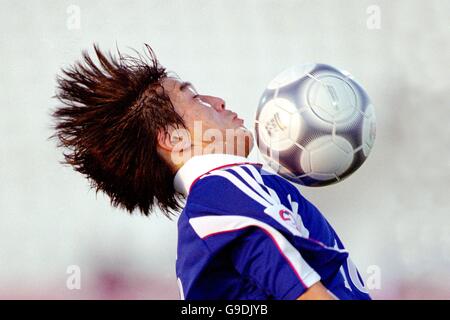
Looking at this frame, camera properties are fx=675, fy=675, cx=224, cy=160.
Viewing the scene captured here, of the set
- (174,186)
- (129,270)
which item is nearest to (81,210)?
(129,270)

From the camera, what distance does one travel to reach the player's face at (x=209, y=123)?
6.16ft

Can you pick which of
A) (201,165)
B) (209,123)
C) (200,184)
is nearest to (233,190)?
(200,184)

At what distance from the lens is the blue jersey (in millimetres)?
1474

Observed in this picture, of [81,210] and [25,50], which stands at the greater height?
[25,50]

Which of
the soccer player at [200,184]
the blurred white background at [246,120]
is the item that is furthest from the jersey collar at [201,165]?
the blurred white background at [246,120]

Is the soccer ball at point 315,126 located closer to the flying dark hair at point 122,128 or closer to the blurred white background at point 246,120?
the flying dark hair at point 122,128

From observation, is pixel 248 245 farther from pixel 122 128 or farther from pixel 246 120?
pixel 246 120

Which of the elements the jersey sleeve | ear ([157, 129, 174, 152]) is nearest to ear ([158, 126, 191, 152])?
ear ([157, 129, 174, 152])

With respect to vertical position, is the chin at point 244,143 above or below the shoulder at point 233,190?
above

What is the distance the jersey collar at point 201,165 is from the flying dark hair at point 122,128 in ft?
0.24

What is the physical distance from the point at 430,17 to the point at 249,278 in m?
1.90

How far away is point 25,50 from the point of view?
3.23 meters

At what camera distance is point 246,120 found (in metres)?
2.81
